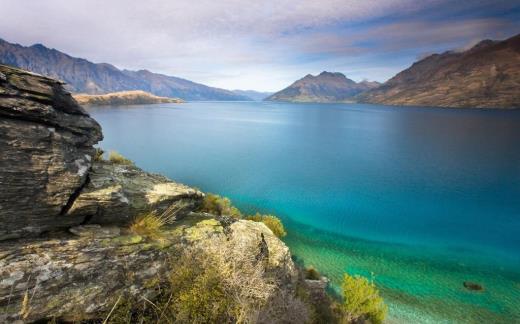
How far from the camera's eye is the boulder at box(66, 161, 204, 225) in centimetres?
1073

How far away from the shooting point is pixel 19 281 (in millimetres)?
8078

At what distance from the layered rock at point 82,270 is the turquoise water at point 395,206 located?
2256 cm

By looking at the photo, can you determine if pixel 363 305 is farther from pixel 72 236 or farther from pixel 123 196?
pixel 72 236

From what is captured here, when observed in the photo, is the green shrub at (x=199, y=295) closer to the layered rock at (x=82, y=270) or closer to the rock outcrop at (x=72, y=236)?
the rock outcrop at (x=72, y=236)

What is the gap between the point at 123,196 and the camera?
1174cm

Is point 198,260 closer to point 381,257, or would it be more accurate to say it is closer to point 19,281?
point 19,281

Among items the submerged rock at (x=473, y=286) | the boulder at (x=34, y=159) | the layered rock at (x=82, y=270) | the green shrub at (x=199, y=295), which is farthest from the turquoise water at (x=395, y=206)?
the boulder at (x=34, y=159)

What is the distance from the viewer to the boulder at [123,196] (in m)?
10.7

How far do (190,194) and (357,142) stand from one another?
362 feet

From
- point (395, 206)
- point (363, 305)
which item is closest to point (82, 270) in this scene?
point (363, 305)

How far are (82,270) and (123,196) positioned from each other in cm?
337

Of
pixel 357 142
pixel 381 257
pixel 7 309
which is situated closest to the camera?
pixel 7 309

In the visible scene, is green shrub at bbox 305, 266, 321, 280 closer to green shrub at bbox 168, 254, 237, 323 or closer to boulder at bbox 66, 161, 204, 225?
boulder at bbox 66, 161, 204, 225

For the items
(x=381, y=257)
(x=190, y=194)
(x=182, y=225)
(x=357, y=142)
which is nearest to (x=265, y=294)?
(x=182, y=225)
